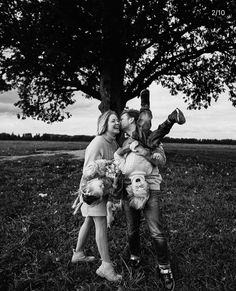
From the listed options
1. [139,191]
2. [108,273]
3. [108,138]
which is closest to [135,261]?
[108,273]

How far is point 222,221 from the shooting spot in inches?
243

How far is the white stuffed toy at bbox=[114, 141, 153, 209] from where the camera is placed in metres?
3.77

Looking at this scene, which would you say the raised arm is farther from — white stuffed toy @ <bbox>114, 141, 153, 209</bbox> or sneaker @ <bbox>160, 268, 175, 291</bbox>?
sneaker @ <bbox>160, 268, 175, 291</bbox>

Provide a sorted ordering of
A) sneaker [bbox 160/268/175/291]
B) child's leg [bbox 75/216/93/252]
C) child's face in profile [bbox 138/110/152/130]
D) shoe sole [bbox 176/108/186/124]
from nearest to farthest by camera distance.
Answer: shoe sole [bbox 176/108/186/124] < sneaker [bbox 160/268/175/291] < child's face in profile [bbox 138/110/152/130] < child's leg [bbox 75/216/93/252]

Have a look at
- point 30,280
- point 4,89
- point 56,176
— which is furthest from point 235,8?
point 30,280

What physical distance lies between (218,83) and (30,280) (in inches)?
601

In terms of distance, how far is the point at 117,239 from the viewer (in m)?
5.38

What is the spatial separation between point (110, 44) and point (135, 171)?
9782 mm

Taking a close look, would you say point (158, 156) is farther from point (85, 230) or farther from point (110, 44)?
point (110, 44)

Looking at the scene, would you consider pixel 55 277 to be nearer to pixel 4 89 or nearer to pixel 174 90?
pixel 4 89

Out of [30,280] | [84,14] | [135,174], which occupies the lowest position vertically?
[30,280]

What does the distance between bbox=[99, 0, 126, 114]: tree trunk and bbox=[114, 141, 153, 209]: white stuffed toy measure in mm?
8753

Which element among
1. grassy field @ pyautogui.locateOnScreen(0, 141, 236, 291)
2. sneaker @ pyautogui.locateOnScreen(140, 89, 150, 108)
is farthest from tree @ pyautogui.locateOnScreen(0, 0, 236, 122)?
sneaker @ pyautogui.locateOnScreen(140, 89, 150, 108)

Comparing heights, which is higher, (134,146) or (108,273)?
(134,146)
